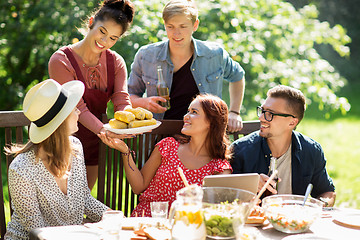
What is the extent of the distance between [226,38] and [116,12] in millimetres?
2386

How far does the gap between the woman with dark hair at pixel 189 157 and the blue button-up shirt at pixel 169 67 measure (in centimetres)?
48

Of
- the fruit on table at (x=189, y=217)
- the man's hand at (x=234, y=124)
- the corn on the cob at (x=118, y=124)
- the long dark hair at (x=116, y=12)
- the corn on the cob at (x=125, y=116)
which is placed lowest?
the fruit on table at (x=189, y=217)

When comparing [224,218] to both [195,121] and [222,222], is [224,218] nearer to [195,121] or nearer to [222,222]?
[222,222]

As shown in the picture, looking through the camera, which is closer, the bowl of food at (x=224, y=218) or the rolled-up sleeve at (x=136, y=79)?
the bowl of food at (x=224, y=218)

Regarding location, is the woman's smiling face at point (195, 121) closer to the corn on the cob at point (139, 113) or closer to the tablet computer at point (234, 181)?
the corn on the cob at point (139, 113)

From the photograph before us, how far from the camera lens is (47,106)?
270cm

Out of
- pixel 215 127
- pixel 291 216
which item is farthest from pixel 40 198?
pixel 291 216

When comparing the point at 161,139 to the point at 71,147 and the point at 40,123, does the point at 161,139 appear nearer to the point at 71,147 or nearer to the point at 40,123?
the point at 71,147

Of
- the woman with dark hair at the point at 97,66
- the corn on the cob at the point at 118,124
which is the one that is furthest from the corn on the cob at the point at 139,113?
the woman with dark hair at the point at 97,66

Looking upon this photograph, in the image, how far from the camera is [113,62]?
12.1 ft

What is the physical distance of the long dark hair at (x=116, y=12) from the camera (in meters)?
3.48

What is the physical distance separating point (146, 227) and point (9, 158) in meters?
1.22

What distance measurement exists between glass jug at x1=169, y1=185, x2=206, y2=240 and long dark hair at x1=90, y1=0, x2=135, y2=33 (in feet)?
6.01

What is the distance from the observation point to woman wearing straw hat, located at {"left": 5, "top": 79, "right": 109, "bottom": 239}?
271cm
